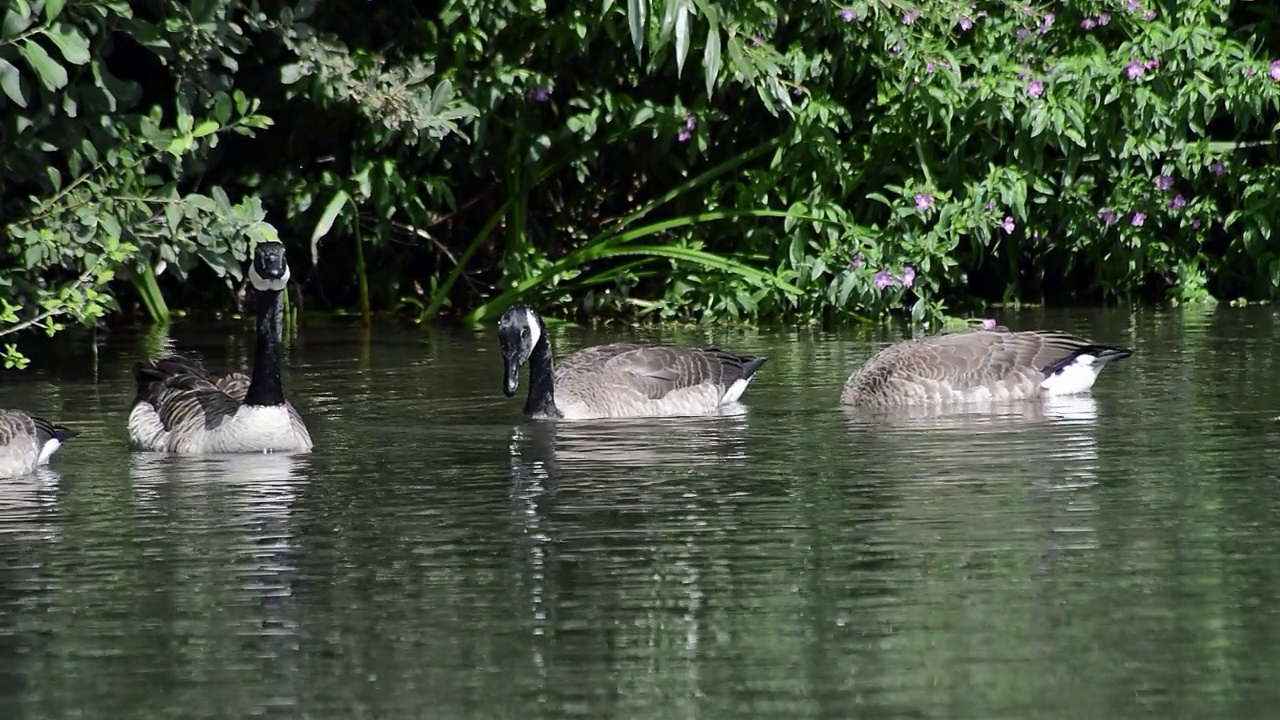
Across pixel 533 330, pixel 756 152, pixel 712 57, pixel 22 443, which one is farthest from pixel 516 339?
pixel 756 152

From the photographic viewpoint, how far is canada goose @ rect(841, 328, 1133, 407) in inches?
560

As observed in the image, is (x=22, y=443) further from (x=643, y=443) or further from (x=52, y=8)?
(x=643, y=443)

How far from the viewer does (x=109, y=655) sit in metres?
7.35

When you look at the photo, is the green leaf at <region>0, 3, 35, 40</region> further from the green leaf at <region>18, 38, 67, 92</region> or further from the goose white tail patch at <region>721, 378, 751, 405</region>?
the goose white tail patch at <region>721, 378, 751, 405</region>

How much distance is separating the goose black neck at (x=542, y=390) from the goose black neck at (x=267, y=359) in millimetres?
1735

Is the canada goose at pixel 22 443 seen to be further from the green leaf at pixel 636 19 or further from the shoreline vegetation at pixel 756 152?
the shoreline vegetation at pixel 756 152

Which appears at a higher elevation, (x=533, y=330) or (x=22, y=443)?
(x=533, y=330)

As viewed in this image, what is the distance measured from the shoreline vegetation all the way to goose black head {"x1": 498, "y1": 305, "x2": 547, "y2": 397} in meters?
3.11

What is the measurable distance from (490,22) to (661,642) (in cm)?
1231

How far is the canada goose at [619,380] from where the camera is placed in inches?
556

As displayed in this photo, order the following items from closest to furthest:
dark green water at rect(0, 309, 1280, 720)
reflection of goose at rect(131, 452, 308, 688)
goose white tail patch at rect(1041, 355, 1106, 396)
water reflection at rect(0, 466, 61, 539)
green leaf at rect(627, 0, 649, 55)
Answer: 1. dark green water at rect(0, 309, 1280, 720)
2. reflection of goose at rect(131, 452, 308, 688)
3. water reflection at rect(0, 466, 61, 539)
4. green leaf at rect(627, 0, 649, 55)
5. goose white tail patch at rect(1041, 355, 1106, 396)

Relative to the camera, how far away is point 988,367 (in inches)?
572

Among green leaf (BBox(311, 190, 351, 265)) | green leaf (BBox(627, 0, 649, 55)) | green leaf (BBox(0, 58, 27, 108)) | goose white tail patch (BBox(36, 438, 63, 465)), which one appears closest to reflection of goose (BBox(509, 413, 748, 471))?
green leaf (BBox(627, 0, 649, 55))

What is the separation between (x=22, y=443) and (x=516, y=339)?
370 centimetres
